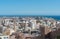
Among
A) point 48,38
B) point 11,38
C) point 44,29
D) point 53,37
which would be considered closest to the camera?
point 53,37

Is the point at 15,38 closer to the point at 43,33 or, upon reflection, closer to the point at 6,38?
the point at 6,38

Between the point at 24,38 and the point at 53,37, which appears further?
the point at 24,38

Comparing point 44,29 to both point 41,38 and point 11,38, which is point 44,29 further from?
point 11,38

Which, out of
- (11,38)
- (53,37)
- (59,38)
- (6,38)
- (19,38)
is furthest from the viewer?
(19,38)

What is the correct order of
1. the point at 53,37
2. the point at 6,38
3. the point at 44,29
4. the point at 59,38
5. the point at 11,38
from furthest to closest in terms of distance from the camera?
the point at 11,38
the point at 6,38
the point at 44,29
the point at 53,37
the point at 59,38

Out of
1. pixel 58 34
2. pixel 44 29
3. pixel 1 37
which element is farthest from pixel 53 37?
pixel 1 37

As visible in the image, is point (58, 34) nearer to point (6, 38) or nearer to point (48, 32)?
point (48, 32)

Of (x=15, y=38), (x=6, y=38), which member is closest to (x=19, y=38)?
(x=15, y=38)

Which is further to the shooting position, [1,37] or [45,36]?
[1,37]

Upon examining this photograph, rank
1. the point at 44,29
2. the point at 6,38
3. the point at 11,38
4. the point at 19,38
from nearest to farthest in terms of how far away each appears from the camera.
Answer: the point at 44,29
the point at 6,38
the point at 11,38
the point at 19,38
